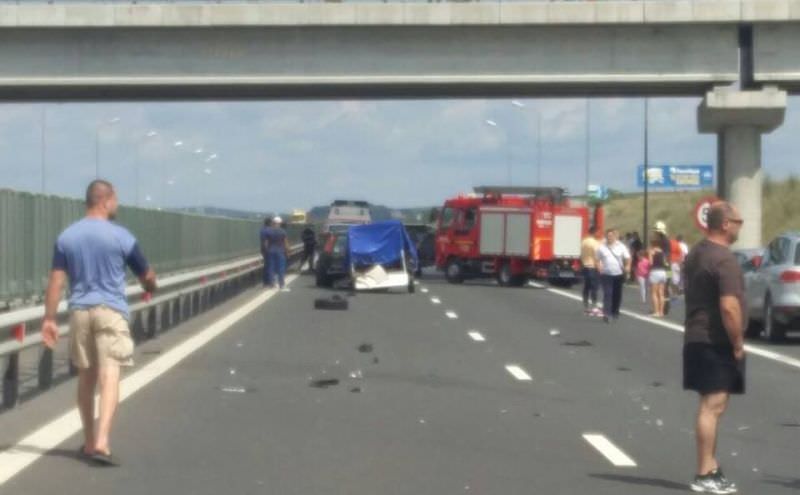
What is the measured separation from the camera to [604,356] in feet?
73.5

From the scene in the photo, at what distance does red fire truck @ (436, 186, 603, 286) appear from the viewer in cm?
5031

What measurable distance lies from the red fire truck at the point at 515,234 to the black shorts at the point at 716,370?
130 ft

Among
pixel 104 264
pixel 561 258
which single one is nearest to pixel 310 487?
pixel 104 264

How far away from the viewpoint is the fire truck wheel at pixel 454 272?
52906 millimetres

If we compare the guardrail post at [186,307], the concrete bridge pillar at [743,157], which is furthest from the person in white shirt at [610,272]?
the concrete bridge pillar at [743,157]

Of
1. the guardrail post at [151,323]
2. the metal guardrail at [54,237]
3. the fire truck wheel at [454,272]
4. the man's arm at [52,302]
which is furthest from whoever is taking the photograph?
the fire truck wheel at [454,272]

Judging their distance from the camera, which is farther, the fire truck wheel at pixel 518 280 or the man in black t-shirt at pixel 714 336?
the fire truck wheel at pixel 518 280

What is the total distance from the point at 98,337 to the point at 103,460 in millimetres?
859

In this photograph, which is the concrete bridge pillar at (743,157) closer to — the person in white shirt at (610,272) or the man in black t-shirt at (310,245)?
the person in white shirt at (610,272)

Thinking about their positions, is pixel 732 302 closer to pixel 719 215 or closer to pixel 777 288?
pixel 719 215

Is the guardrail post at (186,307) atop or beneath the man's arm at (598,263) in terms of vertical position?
beneath

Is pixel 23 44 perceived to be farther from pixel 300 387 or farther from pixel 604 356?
pixel 300 387

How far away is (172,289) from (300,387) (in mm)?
9185

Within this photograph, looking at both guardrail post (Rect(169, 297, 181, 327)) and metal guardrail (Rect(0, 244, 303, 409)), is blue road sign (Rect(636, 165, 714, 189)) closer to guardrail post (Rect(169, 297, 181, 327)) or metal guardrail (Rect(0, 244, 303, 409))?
metal guardrail (Rect(0, 244, 303, 409))
